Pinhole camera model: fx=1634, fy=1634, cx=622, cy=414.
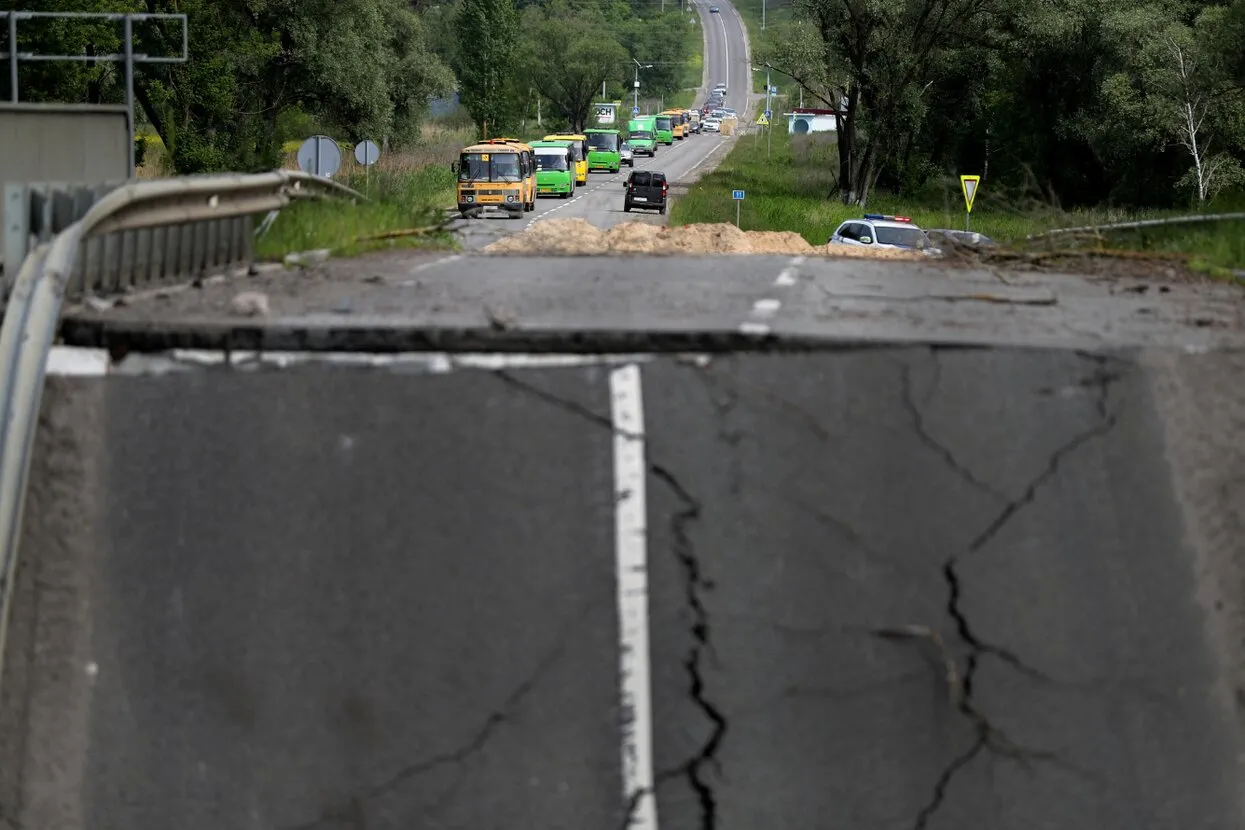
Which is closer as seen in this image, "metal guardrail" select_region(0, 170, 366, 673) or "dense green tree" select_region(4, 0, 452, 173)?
"metal guardrail" select_region(0, 170, 366, 673)

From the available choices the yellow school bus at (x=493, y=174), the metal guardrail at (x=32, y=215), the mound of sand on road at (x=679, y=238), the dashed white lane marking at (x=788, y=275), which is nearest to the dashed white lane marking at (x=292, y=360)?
the metal guardrail at (x=32, y=215)

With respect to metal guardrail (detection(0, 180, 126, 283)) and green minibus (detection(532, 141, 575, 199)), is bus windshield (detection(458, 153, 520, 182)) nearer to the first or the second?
green minibus (detection(532, 141, 575, 199))

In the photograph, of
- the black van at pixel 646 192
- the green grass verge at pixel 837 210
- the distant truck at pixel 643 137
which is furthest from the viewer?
the distant truck at pixel 643 137

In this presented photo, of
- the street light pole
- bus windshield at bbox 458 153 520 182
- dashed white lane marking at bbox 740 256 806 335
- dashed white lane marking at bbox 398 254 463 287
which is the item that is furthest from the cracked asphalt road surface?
the street light pole

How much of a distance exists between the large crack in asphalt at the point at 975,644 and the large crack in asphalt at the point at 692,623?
564 millimetres

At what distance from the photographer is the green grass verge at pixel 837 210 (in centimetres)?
1161

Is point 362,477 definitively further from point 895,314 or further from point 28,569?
point 895,314

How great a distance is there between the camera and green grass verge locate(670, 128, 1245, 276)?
11.6 metres

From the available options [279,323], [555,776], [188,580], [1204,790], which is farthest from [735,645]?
[279,323]

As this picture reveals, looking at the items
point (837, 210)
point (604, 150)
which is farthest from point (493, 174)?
point (604, 150)

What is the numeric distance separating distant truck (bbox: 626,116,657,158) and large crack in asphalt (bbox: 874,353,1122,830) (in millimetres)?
109517

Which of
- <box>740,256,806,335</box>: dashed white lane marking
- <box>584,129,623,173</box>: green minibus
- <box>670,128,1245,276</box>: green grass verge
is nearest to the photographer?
<box>740,256,806,335</box>: dashed white lane marking

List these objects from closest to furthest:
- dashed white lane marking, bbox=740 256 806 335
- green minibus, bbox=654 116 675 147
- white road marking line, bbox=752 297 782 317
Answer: dashed white lane marking, bbox=740 256 806 335 < white road marking line, bbox=752 297 782 317 < green minibus, bbox=654 116 675 147

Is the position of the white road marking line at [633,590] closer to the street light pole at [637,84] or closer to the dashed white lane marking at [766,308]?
the dashed white lane marking at [766,308]
